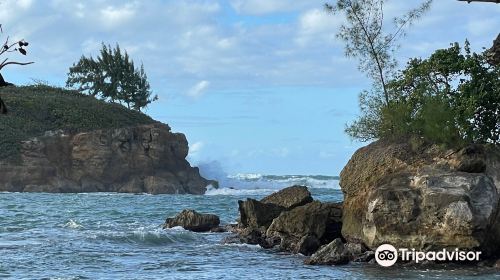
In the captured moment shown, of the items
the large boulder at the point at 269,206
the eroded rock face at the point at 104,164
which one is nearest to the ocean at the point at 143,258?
the large boulder at the point at 269,206

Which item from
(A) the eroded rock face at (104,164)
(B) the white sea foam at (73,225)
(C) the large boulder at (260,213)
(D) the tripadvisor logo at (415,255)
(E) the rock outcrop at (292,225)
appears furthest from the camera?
(A) the eroded rock face at (104,164)

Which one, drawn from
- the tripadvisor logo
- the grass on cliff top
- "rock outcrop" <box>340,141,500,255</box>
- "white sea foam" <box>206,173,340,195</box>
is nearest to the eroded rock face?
the grass on cliff top

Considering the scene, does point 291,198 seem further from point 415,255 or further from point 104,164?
point 104,164

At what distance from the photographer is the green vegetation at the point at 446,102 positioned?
23578 mm

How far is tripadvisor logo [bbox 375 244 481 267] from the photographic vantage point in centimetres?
2033

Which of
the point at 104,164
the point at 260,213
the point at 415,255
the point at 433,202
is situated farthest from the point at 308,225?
the point at 104,164

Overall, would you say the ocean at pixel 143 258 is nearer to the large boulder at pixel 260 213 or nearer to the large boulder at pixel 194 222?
the large boulder at pixel 194 222

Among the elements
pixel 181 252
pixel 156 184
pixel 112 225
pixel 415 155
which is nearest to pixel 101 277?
pixel 181 252

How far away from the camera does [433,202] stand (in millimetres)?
20828

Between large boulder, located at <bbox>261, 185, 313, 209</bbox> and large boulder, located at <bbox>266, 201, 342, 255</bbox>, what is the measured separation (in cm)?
317

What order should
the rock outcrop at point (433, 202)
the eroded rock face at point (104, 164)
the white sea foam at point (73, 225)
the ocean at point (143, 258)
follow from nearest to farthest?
the ocean at point (143, 258)
the rock outcrop at point (433, 202)
the white sea foam at point (73, 225)
the eroded rock face at point (104, 164)

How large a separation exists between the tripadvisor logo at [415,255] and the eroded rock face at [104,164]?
221 feet

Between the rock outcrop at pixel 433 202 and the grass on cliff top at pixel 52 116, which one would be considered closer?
the rock outcrop at pixel 433 202

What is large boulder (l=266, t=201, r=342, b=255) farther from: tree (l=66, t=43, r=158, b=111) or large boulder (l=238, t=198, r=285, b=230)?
tree (l=66, t=43, r=158, b=111)
